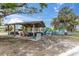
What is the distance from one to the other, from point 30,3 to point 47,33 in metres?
0.27

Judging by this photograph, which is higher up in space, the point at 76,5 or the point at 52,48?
the point at 76,5

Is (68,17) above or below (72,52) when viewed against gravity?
above

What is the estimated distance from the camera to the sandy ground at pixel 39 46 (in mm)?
1817

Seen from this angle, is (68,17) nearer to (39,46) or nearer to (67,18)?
(67,18)

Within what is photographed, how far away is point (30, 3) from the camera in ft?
5.97

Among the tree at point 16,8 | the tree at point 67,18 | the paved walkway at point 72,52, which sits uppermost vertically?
the tree at point 16,8

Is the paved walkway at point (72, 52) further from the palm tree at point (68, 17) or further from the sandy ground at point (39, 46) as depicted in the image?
the palm tree at point (68, 17)

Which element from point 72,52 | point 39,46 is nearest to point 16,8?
point 39,46

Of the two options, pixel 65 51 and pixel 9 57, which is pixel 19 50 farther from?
pixel 65 51

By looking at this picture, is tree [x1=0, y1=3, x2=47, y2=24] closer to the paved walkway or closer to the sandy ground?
the sandy ground

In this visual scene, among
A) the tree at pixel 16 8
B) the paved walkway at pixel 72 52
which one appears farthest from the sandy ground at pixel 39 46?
the tree at pixel 16 8

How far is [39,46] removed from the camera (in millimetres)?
1836

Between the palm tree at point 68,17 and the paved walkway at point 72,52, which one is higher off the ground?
the palm tree at point 68,17

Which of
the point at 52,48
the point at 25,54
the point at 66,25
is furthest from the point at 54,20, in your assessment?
the point at 25,54
